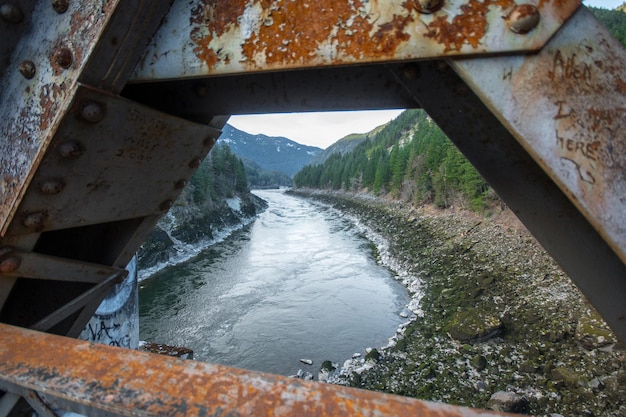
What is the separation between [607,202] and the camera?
2.75 feet

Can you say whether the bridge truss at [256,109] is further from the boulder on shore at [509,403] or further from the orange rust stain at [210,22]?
the boulder on shore at [509,403]

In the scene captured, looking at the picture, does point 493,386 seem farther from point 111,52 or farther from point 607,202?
point 111,52

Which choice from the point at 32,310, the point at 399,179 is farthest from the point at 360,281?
the point at 399,179

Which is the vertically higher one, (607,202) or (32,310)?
(607,202)

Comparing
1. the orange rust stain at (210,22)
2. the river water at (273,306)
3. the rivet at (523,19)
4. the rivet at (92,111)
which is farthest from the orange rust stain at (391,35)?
the river water at (273,306)

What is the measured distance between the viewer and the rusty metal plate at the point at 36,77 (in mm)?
1254

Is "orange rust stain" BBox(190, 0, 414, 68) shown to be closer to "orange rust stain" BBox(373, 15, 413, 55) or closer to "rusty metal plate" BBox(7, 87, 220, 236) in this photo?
"orange rust stain" BBox(373, 15, 413, 55)

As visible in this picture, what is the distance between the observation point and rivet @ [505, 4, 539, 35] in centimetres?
86

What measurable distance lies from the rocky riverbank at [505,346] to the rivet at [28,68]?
9645 millimetres

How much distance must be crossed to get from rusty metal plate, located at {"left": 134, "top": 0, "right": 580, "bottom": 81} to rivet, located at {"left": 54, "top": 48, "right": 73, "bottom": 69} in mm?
223

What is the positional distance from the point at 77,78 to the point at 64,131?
0.21 meters

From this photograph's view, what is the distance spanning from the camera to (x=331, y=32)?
1056 mm

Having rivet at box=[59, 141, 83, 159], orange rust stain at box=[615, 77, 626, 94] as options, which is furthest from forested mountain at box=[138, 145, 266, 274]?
orange rust stain at box=[615, 77, 626, 94]

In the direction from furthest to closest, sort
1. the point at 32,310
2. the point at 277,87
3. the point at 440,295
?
the point at 440,295
the point at 32,310
the point at 277,87
